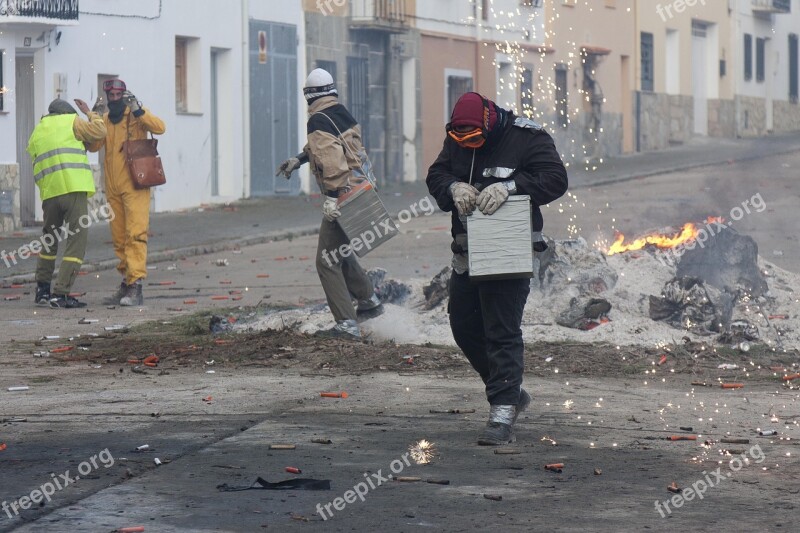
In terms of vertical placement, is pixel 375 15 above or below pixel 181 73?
above

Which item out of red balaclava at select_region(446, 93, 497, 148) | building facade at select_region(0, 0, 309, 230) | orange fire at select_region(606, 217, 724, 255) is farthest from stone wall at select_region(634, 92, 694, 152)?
red balaclava at select_region(446, 93, 497, 148)

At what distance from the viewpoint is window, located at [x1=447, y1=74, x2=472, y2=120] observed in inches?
1401

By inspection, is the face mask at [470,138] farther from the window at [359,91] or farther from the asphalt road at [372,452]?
the window at [359,91]

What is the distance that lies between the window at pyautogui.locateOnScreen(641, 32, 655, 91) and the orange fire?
31.2m

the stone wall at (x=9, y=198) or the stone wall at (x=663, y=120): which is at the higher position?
the stone wall at (x=663, y=120)

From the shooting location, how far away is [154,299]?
14.3m

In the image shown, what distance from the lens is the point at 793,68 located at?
55.0 m

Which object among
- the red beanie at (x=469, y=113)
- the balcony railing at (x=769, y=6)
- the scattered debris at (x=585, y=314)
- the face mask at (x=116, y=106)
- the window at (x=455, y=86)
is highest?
the balcony railing at (x=769, y=6)

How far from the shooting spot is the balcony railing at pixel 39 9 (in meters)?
21.4

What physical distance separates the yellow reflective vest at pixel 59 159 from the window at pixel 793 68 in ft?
145

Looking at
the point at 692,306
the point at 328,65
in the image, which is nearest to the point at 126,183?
the point at 692,306

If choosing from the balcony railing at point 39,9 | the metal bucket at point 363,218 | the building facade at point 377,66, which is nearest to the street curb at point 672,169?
the building facade at point 377,66

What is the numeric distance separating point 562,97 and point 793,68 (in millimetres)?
17453

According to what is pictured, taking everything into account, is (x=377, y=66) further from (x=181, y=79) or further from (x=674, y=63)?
(x=674, y=63)
